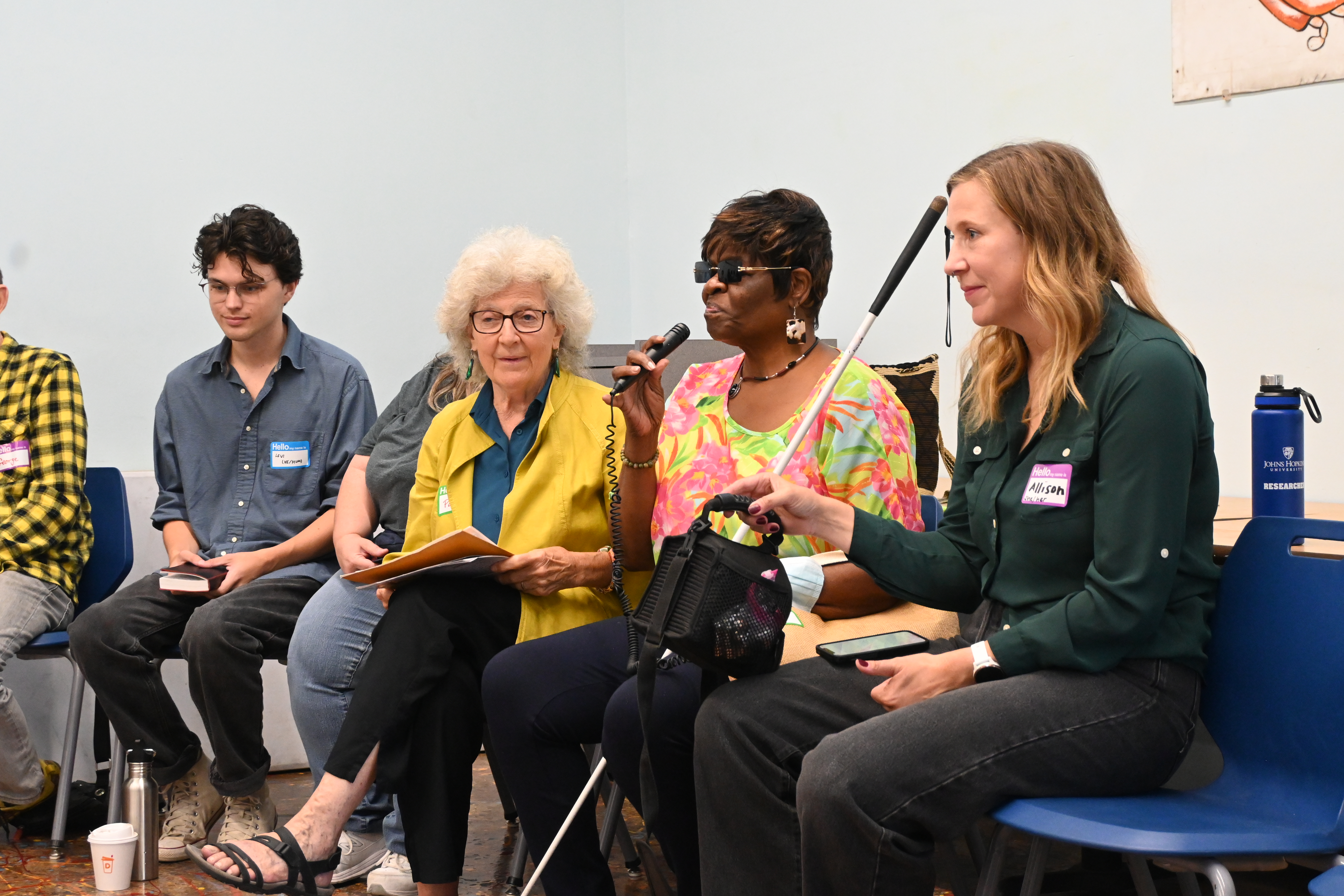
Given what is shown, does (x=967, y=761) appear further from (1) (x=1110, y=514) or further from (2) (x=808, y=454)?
(2) (x=808, y=454)

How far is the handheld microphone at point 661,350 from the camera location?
2018 mm

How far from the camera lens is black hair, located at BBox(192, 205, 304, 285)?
A: 3.03m

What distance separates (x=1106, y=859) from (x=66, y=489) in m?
2.63

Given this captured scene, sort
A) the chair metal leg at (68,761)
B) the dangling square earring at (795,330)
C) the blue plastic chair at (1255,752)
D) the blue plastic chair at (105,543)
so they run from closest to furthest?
the blue plastic chair at (1255,752) → the dangling square earring at (795,330) → the chair metal leg at (68,761) → the blue plastic chair at (105,543)

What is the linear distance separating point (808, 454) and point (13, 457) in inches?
84.8

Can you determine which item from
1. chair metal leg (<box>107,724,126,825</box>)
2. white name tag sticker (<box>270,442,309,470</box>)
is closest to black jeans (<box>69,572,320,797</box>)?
chair metal leg (<box>107,724,126,825</box>)

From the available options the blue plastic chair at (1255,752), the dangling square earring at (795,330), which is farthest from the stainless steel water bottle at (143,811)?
the blue plastic chair at (1255,752)

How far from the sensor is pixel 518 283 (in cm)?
249

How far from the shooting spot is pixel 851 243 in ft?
13.1

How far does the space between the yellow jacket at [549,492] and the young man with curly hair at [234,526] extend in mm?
484

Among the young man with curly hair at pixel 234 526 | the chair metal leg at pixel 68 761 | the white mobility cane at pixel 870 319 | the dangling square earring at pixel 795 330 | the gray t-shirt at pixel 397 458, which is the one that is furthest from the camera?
the chair metal leg at pixel 68 761

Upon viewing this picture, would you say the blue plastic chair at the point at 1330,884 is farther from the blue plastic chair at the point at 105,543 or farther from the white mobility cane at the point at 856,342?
the blue plastic chair at the point at 105,543

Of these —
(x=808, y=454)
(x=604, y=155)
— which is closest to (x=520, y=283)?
(x=808, y=454)

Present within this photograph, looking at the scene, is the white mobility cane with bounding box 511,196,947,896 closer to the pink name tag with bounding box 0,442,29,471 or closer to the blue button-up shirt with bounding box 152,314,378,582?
the blue button-up shirt with bounding box 152,314,378,582
